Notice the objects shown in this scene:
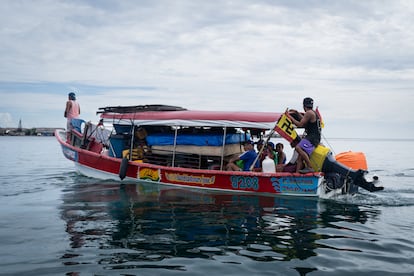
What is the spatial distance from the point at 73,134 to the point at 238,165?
23.3 ft

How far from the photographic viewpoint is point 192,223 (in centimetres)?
777

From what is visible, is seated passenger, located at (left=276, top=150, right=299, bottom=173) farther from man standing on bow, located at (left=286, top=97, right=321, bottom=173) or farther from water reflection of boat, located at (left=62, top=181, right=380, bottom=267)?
water reflection of boat, located at (left=62, top=181, right=380, bottom=267)

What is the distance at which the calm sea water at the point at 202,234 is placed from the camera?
17.8 feet

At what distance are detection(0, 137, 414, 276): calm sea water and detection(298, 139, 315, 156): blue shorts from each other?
48.6 inches

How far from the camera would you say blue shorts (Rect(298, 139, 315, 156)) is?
33.1ft

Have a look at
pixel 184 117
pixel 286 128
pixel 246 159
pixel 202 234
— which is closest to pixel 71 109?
pixel 184 117

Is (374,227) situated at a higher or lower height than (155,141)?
lower

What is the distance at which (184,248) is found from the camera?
6.18 m

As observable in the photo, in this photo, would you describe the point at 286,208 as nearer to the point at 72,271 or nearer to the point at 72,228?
the point at 72,228

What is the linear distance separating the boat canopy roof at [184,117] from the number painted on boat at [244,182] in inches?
53.6

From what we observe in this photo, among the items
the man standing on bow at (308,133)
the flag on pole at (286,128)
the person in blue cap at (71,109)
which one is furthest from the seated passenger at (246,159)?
the person in blue cap at (71,109)

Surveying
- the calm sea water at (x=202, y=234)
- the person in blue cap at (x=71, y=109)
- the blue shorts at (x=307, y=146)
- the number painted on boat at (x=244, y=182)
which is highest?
the person in blue cap at (x=71, y=109)

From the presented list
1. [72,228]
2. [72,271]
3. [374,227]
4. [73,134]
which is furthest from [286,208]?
[73,134]

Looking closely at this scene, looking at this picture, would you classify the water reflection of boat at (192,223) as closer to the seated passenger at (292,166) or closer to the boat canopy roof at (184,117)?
the seated passenger at (292,166)
